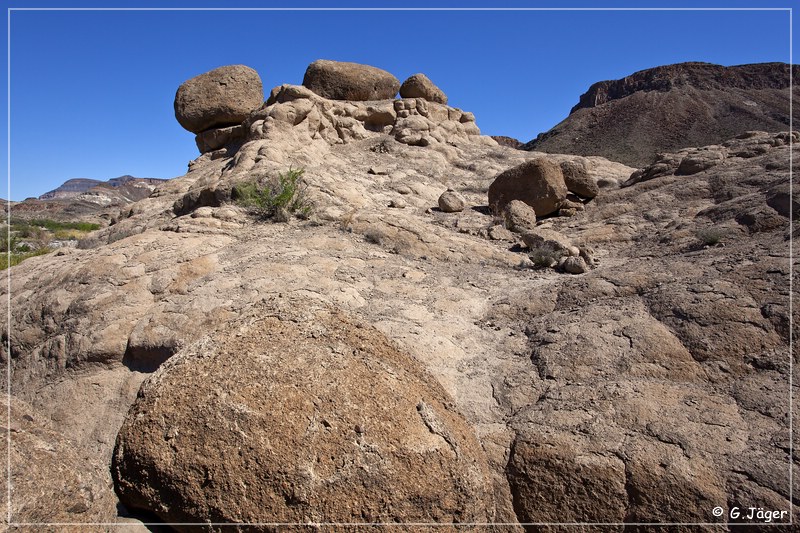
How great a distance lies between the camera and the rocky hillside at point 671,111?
1288 inches

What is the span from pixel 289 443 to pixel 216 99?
9642mm

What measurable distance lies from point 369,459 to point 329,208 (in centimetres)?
434

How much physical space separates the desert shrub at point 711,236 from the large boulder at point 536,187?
105 inches

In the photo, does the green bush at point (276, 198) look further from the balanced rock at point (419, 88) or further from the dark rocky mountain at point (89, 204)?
the balanced rock at point (419, 88)

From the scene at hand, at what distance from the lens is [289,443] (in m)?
1.78

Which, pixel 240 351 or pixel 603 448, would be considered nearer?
pixel 240 351

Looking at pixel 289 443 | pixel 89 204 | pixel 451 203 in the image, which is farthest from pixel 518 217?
pixel 89 204

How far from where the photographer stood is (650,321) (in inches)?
126

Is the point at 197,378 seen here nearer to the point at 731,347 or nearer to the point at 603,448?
the point at 603,448

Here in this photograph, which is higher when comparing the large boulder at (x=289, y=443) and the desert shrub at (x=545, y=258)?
the desert shrub at (x=545, y=258)

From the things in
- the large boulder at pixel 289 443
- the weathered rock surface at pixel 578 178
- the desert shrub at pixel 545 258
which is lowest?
the large boulder at pixel 289 443

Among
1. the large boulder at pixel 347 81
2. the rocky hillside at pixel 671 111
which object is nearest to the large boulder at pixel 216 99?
the large boulder at pixel 347 81

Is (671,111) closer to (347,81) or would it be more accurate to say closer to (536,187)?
(347,81)

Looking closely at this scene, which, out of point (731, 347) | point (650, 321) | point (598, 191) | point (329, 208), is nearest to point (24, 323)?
point (329, 208)
